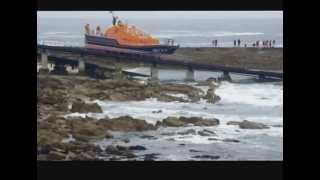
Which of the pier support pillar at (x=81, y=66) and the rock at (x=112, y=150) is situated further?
the pier support pillar at (x=81, y=66)

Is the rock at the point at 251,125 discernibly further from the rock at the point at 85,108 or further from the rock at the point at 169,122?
the rock at the point at 85,108

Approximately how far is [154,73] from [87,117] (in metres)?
0.84

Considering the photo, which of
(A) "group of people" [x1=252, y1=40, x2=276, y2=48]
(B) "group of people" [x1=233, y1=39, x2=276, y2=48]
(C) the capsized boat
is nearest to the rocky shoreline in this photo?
(C) the capsized boat

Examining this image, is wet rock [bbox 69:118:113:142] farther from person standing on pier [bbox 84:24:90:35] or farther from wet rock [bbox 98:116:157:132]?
person standing on pier [bbox 84:24:90:35]

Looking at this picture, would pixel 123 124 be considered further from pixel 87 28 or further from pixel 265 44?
pixel 265 44

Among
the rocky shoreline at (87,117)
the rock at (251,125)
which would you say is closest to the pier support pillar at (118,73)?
the rocky shoreline at (87,117)

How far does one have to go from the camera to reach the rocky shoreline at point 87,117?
607cm

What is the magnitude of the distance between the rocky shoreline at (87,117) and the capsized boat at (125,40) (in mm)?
396

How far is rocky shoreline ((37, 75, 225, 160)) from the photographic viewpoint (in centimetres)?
607

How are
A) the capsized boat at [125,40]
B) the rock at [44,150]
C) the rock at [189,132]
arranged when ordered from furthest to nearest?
the capsized boat at [125,40]
the rock at [189,132]
the rock at [44,150]
